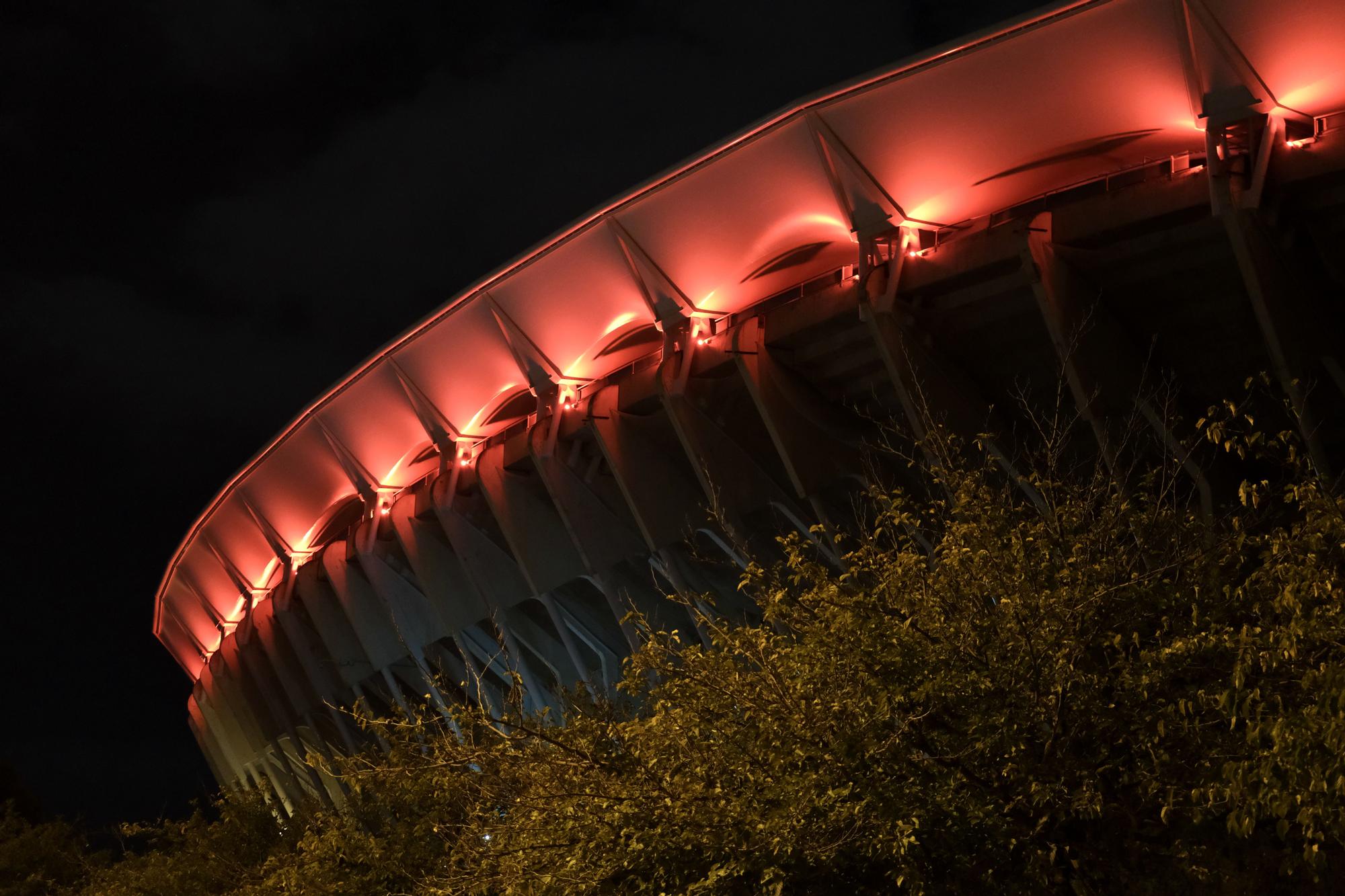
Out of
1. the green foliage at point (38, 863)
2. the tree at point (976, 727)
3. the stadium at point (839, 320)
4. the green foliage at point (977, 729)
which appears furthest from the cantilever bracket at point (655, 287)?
the green foliage at point (38, 863)

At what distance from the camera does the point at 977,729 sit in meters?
9.35

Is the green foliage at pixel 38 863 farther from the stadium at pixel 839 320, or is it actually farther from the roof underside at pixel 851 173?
the roof underside at pixel 851 173

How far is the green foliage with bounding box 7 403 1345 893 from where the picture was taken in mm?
9008

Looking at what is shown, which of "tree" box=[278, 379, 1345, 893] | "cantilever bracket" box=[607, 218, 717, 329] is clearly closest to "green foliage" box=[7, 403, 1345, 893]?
"tree" box=[278, 379, 1345, 893]

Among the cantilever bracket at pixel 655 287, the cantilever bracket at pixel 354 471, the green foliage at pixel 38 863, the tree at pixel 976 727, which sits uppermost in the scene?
the cantilever bracket at pixel 655 287

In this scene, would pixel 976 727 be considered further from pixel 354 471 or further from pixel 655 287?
pixel 354 471

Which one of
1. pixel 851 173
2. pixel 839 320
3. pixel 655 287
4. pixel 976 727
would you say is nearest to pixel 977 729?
pixel 976 727

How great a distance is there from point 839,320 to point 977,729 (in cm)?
1261

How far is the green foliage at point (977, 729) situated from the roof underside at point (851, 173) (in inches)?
318

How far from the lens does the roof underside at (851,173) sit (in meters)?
16.6

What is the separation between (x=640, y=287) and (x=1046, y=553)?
43.5 feet

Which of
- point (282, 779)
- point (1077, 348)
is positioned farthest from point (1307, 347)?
point (282, 779)

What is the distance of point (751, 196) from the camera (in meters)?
20.6

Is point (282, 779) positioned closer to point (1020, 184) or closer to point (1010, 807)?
point (1020, 184)
